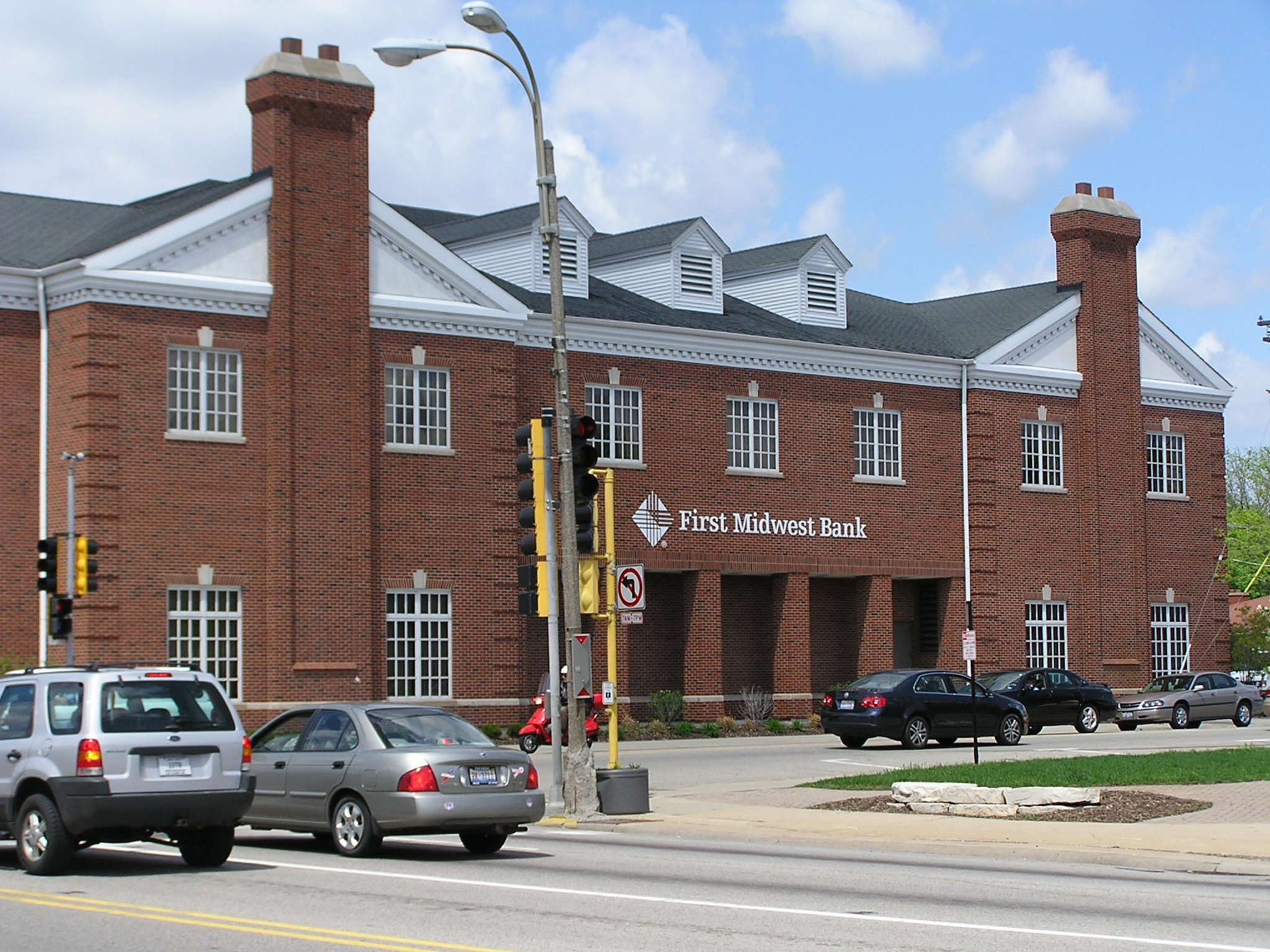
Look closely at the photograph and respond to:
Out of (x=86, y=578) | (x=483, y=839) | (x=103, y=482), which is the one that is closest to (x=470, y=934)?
(x=483, y=839)

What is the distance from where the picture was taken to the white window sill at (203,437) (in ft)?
111

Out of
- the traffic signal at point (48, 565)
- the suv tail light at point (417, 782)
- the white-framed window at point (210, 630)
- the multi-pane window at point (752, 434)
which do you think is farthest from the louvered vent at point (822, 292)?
the suv tail light at point (417, 782)

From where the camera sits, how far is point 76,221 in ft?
124

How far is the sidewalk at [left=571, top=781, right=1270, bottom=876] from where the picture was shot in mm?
17688

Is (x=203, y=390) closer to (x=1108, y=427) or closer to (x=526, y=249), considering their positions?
(x=526, y=249)

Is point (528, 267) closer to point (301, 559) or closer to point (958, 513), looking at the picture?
point (301, 559)

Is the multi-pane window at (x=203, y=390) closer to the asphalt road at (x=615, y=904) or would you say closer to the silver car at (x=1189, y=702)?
the asphalt road at (x=615, y=904)

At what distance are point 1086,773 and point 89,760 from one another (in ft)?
47.0

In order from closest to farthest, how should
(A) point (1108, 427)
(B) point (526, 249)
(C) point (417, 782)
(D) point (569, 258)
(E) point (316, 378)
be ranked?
(C) point (417, 782) < (E) point (316, 378) < (B) point (526, 249) < (D) point (569, 258) < (A) point (1108, 427)

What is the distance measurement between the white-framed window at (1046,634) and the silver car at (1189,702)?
3.14 metres

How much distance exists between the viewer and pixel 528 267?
135 feet

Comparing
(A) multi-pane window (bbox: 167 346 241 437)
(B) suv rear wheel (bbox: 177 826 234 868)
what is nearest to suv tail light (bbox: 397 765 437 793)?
(B) suv rear wheel (bbox: 177 826 234 868)

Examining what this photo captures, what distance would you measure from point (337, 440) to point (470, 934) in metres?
23.9

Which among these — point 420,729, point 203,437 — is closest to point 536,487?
point 420,729
